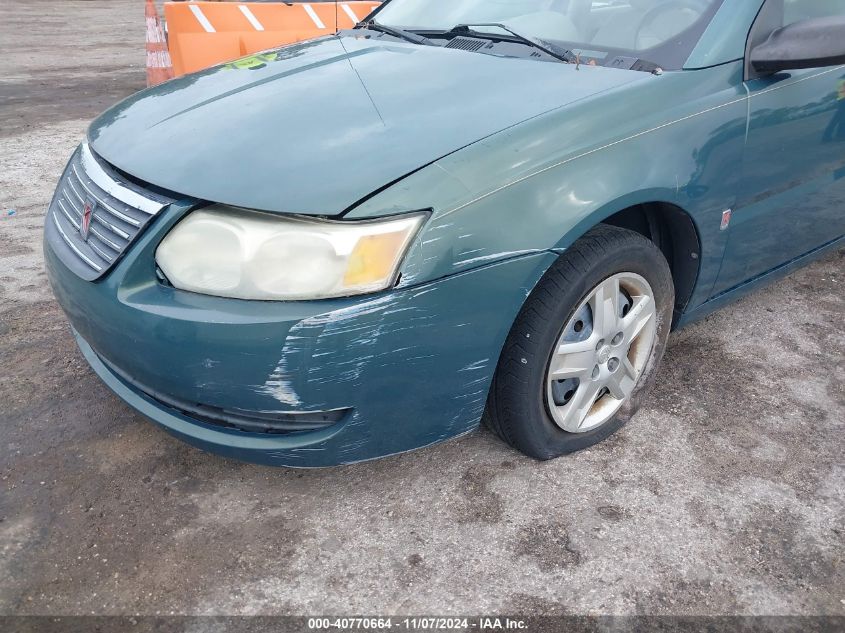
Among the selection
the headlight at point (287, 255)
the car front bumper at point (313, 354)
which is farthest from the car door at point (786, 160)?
the headlight at point (287, 255)

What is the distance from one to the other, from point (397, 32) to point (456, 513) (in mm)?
1756

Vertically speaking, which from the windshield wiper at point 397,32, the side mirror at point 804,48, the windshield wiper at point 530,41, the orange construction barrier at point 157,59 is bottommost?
the orange construction barrier at point 157,59

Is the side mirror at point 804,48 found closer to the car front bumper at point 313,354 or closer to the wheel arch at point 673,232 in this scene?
the wheel arch at point 673,232

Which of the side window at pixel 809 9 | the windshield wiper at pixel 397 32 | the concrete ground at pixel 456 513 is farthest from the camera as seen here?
the windshield wiper at pixel 397 32

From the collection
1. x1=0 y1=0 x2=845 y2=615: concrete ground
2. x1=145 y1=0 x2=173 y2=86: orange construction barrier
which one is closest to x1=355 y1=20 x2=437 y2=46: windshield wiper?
x1=0 y1=0 x2=845 y2=615: concrete ground

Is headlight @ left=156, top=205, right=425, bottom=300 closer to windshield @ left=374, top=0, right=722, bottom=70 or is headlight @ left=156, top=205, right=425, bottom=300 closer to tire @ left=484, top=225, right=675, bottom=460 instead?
tire @ left=484, top=225, right=675, bottom=460

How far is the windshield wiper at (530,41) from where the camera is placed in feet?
7.45

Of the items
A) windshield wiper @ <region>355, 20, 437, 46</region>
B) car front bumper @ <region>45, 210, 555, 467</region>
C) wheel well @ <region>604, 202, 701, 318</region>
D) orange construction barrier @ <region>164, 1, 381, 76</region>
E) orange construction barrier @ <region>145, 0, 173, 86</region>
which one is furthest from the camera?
orange construction barrier @ <region>145, 0, 173, 86</region>

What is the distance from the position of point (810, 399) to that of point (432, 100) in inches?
65.8

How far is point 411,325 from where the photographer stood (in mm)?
1697

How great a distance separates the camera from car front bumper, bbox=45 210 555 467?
166 centimetres

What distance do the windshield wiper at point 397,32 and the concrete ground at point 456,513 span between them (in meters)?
1.39

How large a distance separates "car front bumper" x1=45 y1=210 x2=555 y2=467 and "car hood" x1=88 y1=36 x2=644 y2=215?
23 cm

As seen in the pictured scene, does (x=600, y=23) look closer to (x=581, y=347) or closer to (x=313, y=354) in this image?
(x=581, y=347)
